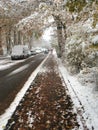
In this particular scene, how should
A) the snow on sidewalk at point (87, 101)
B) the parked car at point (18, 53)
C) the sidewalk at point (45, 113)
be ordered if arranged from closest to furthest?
the sidewalk at point (45, 113), the snow on sidewalk at point (87, 101), the parked car at point (18, 53)

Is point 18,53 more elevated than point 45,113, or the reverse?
point 45,113

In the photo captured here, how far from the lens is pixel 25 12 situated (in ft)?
94.7

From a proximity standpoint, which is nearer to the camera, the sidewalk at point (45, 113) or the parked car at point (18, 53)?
the sidewalk at point (45, 113)

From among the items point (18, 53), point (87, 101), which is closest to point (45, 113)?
point (87, 101)

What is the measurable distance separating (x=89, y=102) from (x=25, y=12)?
21.1m

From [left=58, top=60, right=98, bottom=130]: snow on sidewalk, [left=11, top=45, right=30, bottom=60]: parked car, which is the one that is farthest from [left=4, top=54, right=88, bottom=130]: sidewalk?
[left=11, top=45, right=30, bottom=60]: parked car

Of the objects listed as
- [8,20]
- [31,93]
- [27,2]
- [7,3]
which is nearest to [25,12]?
[27,2]

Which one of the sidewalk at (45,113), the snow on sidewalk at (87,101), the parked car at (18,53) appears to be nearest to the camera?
the sidewalk at (45,113)

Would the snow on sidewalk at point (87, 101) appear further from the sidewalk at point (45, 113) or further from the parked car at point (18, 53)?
the parked car at point (18, 53)

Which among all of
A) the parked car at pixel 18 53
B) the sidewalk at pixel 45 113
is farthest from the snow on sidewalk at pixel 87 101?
the parked car at pixel 18 53

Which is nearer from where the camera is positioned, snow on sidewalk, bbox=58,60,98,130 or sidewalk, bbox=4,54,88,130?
sidewalk, bbox=4,54,88,130

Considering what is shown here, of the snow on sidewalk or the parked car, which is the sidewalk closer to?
the snow on sidewalk

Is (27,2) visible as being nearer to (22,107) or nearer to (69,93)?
(69,93)

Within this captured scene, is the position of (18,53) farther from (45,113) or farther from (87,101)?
(45,113)
